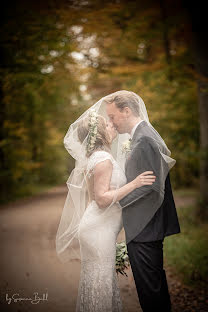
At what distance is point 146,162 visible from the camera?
2801mm

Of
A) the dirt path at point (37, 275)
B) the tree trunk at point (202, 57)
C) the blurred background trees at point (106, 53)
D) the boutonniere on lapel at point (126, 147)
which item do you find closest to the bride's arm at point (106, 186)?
the boutonniere on lapel at point (126, 147)

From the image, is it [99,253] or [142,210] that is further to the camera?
[99,253]

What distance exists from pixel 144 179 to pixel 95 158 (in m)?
0.58

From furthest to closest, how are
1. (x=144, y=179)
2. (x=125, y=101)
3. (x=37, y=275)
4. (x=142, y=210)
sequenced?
(x=37, y=275)
(x=125, y=101)
(x=142, y=210)
(x=144, y=179)

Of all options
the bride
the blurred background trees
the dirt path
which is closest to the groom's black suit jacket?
the bride

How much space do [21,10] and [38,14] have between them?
348mm

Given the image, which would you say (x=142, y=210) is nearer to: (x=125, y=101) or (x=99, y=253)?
(x=99, y=253)

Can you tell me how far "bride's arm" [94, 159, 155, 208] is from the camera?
283 centimetres

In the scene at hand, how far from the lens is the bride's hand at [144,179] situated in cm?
273

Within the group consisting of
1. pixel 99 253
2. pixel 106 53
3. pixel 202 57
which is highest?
pixel 106 53

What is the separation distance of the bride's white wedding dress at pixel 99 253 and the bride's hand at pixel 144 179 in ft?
0.87

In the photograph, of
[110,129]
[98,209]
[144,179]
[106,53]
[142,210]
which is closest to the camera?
[144,179]

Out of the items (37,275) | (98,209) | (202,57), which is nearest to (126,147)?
(98,209)

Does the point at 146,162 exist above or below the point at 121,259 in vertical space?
above
